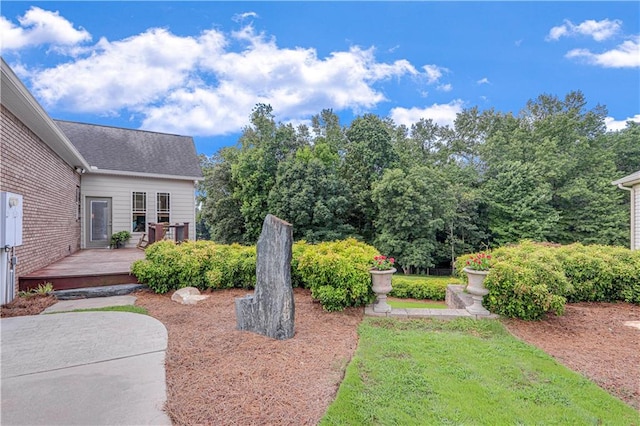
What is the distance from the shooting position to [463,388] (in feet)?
8.71

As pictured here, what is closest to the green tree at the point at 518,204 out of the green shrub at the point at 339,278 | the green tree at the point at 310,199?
the green tree at the point at 310,199

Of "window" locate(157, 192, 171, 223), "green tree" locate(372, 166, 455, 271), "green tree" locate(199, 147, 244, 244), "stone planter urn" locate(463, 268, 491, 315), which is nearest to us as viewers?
"stone planter urn" locate(463, 268, 491, 315)

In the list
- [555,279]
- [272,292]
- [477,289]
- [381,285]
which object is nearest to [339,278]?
[381,285]

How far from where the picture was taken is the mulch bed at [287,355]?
→ 7.63 ft

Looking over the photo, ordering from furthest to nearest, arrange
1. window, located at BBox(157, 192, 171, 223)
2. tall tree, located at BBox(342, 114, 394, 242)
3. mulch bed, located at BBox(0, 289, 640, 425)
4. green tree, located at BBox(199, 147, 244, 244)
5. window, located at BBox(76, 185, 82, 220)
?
green tree, located at BBox(199, 147, 244, 244)
tall tree, located at BBox(342, 114, 394, 242)
window, located at BBox(157, 192, 171, 223)
window, located at BBox(76, 185, 82, 220)
mulch bed, located at BBox(0, 289, 640, 425)

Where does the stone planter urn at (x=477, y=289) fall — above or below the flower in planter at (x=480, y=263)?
below

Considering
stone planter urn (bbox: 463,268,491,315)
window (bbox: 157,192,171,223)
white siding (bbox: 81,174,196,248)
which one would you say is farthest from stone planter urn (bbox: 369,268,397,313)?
window (bbox: 157,192,171,223)

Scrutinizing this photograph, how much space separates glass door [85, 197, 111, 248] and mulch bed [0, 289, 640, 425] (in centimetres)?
715

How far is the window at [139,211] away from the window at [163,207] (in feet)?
1.65

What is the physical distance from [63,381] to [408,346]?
3.35 metres

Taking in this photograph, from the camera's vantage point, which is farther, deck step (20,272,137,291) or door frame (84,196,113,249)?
door frame (84,196,113,249)

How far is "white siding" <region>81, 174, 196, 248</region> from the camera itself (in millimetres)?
11617

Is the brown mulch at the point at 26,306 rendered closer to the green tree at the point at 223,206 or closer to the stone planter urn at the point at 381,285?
the stone planter urn at the point at 381,285

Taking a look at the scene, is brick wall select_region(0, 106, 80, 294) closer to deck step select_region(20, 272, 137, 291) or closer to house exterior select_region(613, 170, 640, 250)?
deck step select_region(20, 272, 137, 291)
